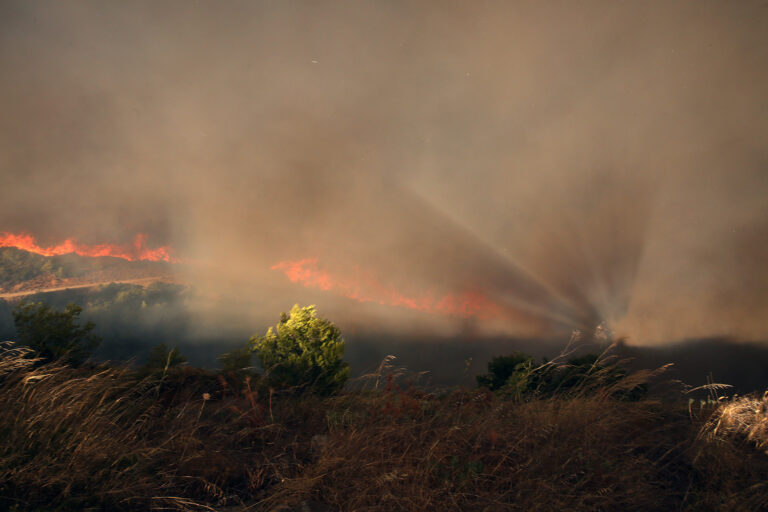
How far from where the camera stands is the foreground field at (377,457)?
142 inches

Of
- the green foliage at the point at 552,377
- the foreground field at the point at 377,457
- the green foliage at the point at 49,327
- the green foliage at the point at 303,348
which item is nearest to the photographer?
the foreground field at the point at 377,457

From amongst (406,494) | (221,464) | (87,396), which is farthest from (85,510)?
(406,494)

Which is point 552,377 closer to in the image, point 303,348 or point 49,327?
point 303,348

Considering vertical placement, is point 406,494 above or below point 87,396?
below

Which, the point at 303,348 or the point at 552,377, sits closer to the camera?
the point at 552,377

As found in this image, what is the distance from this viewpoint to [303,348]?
18.3 metres

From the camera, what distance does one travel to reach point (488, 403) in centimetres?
625

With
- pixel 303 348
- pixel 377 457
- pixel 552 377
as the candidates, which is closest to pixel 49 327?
pixel 303 348

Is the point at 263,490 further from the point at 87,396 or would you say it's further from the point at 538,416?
the point at 538,416

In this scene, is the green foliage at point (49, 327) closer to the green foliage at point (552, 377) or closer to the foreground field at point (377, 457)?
the foreground field at point (377, 457)

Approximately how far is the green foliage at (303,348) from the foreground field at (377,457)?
11751mm

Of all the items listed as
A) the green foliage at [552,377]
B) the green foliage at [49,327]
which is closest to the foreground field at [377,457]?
the green foliage at [552,377]

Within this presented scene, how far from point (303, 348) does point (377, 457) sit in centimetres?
1469

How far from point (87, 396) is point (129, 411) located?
64 centimetres
